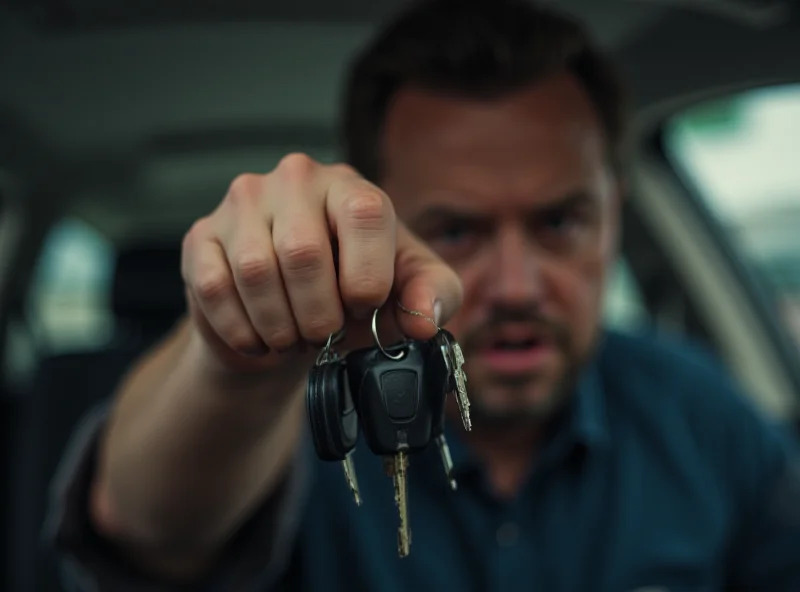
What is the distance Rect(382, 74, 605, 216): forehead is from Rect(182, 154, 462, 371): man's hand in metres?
0.64

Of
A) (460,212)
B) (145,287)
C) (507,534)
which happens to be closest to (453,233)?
(460,212)

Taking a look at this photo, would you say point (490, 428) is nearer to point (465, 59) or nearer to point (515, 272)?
point (515, 272)

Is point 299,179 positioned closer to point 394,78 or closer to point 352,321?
point 352,321

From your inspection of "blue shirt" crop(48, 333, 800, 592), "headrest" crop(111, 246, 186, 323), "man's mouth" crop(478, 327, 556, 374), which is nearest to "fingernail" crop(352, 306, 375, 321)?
"blue shirt" crop(48, 333, 800, 592)

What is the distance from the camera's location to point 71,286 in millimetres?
2754

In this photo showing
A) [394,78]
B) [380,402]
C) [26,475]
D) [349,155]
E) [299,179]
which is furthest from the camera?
[26,475]

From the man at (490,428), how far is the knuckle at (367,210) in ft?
0.80

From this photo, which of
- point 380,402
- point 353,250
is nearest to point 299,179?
point 353,250

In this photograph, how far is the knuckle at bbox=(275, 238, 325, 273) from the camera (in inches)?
26.1

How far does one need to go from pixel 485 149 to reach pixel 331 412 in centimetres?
87

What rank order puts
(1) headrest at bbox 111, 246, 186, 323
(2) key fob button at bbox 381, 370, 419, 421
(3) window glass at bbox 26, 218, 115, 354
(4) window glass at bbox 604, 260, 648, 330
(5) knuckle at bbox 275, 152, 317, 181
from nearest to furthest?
(2) key fob button at bbox 381, 370, 419, 421, (5) knuckle at bbox 275, 152, 317, 181, (1) headrest at bbox 111, 246, 186, 323, (3) window glass at bbox 26, 218, 115, 354, (4) window glass at bbox 604, 260, 648, 330

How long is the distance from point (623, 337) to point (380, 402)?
1.34 meters

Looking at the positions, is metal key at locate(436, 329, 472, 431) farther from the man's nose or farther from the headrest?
the headrest

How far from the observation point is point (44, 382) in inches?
75.1
